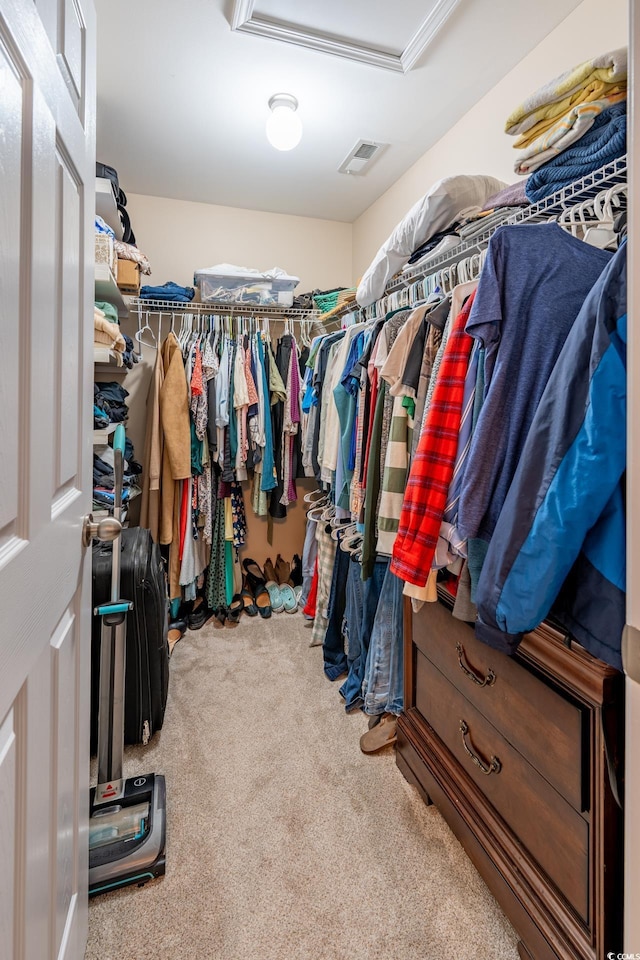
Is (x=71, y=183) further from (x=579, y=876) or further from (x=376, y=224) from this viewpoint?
(x=376, y=224)

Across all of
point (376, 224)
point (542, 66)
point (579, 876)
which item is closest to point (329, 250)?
point (376, 224)

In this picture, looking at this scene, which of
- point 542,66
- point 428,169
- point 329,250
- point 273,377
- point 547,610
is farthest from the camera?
point 329,250

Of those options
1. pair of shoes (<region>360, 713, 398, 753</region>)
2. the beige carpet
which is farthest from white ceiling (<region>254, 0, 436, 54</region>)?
the beige carpet

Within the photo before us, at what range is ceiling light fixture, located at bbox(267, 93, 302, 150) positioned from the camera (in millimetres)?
1856

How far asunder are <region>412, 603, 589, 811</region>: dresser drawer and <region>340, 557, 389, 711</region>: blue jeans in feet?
1.61

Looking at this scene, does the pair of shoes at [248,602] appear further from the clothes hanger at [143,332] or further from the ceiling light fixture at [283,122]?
the ceiling light fixture at [283,122]

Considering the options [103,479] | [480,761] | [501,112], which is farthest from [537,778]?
[501,112]

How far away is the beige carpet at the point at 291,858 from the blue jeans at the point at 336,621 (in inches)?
10.0

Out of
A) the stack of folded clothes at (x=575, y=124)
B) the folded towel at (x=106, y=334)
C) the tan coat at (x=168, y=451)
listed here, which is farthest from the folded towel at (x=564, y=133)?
the tan coat at (x=168, y=451)

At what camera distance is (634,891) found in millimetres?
520

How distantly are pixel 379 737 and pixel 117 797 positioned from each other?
2.91ft

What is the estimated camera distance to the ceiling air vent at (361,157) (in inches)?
89.0

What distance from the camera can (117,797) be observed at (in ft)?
4.31

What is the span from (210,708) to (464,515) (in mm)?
1511
